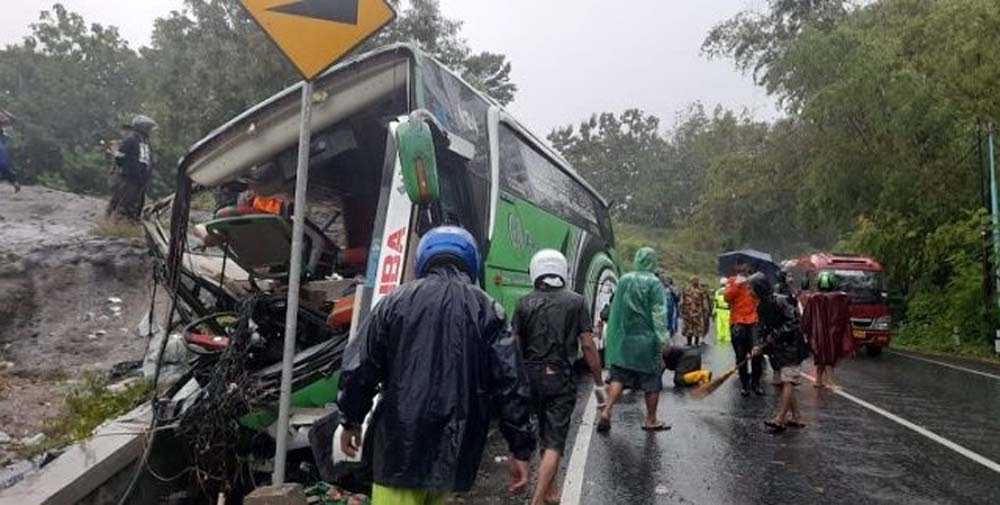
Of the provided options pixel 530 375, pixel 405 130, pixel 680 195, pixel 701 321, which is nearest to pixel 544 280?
Result: pixel 530 375

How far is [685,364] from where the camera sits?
35.5ft

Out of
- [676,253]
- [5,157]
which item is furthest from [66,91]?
[676,253]

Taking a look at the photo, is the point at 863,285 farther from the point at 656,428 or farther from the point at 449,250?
the point at 449,250

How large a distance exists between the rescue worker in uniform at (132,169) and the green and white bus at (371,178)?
4829 millimetres

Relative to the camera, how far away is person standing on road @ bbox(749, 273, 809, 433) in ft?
26.1

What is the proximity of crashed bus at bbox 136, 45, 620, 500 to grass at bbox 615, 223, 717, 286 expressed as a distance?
4015cm

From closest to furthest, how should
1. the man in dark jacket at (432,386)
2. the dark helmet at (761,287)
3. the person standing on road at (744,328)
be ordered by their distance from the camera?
the man in dark jacket at (432,386)
the dark helmet at (761,287)
the person standing on road at (744,328)

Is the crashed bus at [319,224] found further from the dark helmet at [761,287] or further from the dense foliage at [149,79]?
the dense foliage at [149,79]

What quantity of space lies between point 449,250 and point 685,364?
8.10 meters

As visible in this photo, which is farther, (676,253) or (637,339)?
(676,253)

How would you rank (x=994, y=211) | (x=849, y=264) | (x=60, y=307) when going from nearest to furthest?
(x=60, y=307), (x=994, y=211), (x=849, y=264)

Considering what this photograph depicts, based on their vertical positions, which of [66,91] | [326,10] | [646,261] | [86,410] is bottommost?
[86,410]

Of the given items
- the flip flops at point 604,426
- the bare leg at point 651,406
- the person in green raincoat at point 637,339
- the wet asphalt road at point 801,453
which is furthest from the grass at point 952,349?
the flip flops at point 604,426

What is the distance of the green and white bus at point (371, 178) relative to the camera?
559 centimetres
